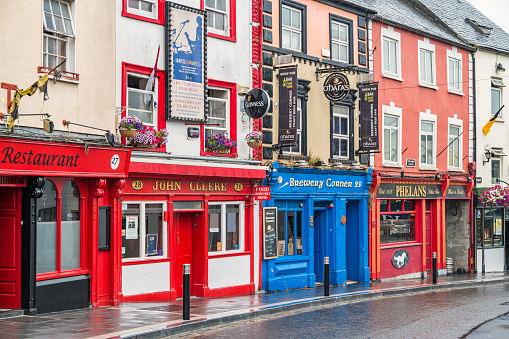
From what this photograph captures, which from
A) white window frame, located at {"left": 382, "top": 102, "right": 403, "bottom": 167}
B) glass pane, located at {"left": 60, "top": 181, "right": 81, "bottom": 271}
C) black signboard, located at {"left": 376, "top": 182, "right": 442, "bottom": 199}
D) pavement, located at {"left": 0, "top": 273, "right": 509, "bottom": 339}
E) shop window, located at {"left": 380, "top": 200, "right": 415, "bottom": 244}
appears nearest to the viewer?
pavement, located at {"left": 0, "top": 273, "right": 509, "bottom": 339}

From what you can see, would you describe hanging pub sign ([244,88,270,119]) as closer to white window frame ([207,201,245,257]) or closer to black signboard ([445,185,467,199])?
white window frame ([207,201,245,257])

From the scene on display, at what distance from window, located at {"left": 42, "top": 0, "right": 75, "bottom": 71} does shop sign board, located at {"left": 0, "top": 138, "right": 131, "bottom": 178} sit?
5.87 feet

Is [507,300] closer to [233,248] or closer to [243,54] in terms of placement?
[233,248]

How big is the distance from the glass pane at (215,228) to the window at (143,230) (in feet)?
5.69

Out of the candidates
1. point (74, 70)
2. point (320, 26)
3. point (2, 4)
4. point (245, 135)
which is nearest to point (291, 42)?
point (320, 26)

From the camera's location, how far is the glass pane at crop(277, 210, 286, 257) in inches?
814

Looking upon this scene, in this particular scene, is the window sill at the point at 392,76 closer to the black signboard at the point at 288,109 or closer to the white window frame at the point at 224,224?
the black signboard at the point at 288,109

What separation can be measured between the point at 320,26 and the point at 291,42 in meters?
1.51

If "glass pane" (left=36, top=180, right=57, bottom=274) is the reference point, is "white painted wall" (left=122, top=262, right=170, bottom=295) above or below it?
below

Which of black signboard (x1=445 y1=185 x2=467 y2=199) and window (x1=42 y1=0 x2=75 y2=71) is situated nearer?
window (x1=42 y1=0 x2=75 y2=71)

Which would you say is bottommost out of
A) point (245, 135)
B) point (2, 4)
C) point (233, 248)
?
point (233, 248)

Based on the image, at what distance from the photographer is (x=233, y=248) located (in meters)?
19.2

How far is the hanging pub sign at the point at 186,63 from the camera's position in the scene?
A: 671 inches

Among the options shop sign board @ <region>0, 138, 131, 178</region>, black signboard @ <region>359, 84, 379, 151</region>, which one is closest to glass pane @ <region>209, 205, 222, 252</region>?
shop sign board @ <region>0, 138, 131, 178</region>
